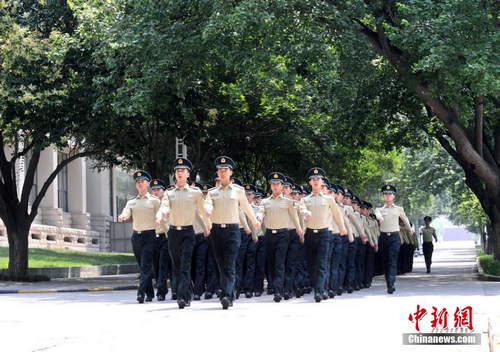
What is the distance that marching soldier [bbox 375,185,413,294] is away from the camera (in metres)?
19.5

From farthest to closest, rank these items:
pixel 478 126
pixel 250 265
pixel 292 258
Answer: pixel 478 126, pixel 250 265, pixel 292 258

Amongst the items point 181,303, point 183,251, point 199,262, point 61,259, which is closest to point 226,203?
point 183,251

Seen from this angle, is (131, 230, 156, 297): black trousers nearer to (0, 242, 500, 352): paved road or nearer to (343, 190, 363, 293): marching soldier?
(0, 242, 500, 352): paved road

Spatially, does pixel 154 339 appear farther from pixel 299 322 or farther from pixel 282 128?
pixel 282 128

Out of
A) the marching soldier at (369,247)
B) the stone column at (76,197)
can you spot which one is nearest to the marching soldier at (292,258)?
the marching soldier at (369,247)

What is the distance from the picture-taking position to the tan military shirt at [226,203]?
15305mm

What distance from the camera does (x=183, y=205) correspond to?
15.3 meters

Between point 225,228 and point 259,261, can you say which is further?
point 259,261

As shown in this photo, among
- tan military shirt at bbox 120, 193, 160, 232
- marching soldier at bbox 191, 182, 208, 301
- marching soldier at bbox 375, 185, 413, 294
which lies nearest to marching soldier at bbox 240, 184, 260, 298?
marching soldier at bbox 191, 182, 208, 301

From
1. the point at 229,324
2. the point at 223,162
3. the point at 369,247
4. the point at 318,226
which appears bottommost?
the point at 229,324

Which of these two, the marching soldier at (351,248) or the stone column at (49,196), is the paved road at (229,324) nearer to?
the marching soldier at (351,248)

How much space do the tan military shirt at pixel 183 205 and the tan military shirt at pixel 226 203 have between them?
18cm

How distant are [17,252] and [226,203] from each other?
15483 mm

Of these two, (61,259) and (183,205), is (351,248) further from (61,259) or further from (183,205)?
(61,259)
